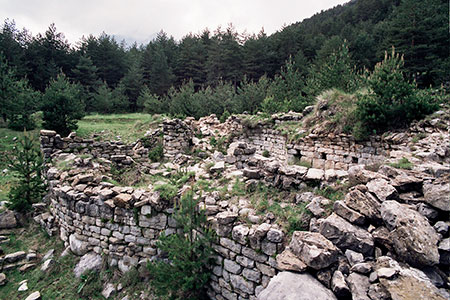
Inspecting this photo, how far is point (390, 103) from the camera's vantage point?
7.66 meters

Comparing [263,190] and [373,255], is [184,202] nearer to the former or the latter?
[263,190]

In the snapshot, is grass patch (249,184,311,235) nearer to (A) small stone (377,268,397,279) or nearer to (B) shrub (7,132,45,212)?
(A) small stone (377,268,397,279)

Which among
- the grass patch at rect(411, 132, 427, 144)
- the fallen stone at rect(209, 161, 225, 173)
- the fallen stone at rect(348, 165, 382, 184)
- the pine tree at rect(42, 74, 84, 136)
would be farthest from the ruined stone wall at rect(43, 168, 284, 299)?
the pine tree at rect(42, 74, 84, 136)

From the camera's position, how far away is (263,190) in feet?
15.6

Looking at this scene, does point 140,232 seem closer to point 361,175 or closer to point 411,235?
point 361,175

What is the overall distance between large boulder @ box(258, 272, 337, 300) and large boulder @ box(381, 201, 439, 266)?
3.36ft

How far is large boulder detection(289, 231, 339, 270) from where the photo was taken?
9.12 feet

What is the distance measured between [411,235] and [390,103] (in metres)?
6.87

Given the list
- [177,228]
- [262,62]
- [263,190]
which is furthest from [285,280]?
[262,62]

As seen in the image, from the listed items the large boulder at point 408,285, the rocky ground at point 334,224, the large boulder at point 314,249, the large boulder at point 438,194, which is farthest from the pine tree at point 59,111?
the large boulder at point 438,194

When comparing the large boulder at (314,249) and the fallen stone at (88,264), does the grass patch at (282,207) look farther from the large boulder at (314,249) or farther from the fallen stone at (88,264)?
the fallen stone at (88,264)

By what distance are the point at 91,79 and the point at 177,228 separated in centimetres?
3725

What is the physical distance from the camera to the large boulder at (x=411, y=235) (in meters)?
2.41

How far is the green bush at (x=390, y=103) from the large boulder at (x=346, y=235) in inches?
248
